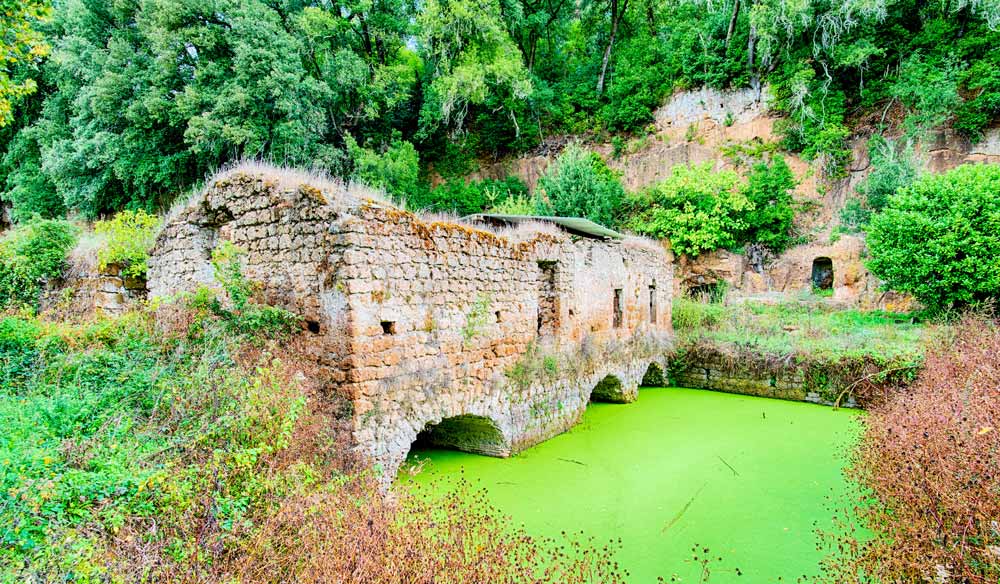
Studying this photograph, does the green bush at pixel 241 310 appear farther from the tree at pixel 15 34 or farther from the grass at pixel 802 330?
the grass at pixel 802 330

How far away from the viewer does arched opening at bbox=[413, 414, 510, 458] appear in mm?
6820

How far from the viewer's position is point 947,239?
11.5m

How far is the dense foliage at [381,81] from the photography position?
55.3 ft

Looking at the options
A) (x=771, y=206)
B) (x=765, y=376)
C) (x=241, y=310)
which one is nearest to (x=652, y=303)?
(x=765, y=376)

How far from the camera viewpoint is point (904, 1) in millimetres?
19000

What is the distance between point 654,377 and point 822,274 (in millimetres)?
11787

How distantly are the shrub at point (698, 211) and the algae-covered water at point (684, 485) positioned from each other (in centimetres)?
1116

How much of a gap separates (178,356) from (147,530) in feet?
6.66

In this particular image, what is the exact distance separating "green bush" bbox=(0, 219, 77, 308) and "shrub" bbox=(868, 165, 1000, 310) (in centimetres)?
1780

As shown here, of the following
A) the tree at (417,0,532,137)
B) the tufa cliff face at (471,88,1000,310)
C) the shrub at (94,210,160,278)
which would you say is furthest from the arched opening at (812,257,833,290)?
the shrub at (94,210,160,278)

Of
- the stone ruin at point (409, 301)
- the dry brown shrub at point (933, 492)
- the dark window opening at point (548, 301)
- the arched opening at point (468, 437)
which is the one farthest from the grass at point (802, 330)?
the arched opening at point (468, 437)

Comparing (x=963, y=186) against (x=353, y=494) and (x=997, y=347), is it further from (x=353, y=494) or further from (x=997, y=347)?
(x=353, y=494)

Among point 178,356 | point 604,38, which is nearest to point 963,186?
point 178,356

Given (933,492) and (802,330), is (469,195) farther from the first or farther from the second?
(933,492)
